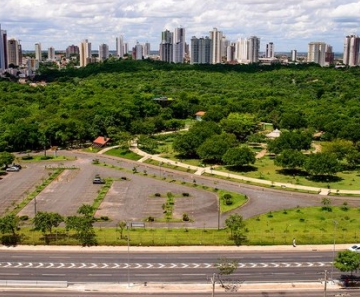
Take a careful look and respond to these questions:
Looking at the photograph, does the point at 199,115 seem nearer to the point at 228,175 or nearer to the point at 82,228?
the point at 228,175

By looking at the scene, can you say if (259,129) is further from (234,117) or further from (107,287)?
(107,287)

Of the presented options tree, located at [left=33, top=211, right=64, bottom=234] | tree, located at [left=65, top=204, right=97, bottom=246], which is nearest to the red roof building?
tree, located at [left=65, top=204, right=97, bottom=246]

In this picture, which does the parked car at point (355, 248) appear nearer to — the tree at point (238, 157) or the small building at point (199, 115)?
the tree at point (238, 157)

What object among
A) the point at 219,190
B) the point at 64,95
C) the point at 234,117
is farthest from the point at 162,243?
the point at 64,95

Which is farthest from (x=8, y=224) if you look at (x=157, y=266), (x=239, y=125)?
(x=239, y=125)

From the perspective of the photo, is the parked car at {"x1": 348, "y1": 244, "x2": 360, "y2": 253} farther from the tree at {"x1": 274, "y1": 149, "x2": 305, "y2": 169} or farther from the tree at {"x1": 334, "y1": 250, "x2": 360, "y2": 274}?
the tree at {"x1": 274, "y1": 149, "x2": 305, "y2": 169}

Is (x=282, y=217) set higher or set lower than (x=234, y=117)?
lower

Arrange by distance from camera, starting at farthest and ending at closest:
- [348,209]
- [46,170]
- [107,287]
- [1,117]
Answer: [1,117] < [46,170] < [348,209] < [107,287]

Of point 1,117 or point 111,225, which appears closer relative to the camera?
point 111,225
